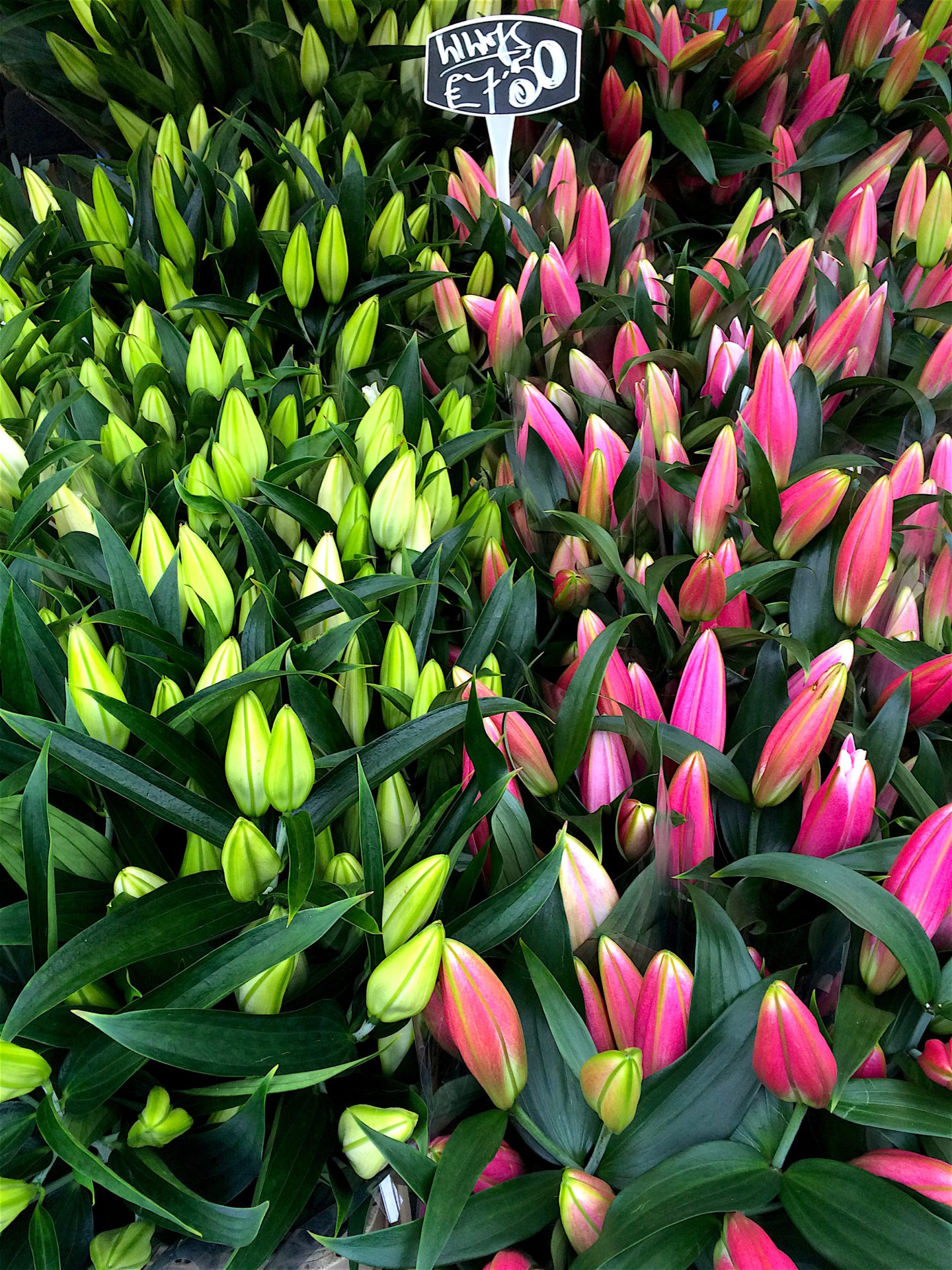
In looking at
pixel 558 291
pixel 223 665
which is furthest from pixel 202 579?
pixel 558 291

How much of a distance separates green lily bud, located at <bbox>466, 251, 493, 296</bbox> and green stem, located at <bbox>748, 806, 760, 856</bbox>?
559mm

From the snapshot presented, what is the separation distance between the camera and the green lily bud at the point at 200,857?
0.40 meters

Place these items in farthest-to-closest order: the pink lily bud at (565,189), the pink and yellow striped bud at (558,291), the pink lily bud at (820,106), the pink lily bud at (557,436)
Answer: the pink lily bud at (820,106) < the pink lily bud at (565,189) < the pink and yellow striped bud at (558,291) < the pink lily bud at (557,436)

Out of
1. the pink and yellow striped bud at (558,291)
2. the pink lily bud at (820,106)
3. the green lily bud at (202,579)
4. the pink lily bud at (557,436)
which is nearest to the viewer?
the green lily bud at (202,579)

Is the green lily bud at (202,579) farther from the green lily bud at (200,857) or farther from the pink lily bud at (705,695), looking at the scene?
the pink lily bud at (705,695)

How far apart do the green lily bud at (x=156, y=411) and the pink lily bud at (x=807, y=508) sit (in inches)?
16.6

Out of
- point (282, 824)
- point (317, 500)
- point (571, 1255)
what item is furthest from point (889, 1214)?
point (317, 500)

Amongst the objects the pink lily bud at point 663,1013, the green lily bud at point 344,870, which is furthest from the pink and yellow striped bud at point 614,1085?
the green lily bud at point 344,870

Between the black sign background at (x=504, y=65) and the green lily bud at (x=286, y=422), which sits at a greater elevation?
the black sign background at (x=504, y=65)

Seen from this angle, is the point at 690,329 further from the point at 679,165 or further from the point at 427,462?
the point at 679,165

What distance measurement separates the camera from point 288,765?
1.23ft

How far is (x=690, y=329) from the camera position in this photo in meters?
0.73

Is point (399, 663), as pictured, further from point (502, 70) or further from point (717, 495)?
point (502, 70)

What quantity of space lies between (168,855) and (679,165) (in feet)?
2.89
